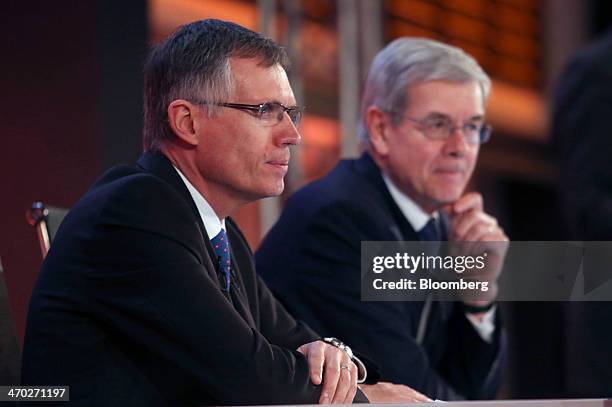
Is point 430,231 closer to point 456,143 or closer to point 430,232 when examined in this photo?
point 430,232

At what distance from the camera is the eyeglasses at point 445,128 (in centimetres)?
250

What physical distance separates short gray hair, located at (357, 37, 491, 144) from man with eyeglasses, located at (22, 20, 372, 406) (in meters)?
0.70

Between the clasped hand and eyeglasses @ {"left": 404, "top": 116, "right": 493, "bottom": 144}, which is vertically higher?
eyeglasses @ {"left": 404, "top": 116, "right": 493, "bottom": 144}

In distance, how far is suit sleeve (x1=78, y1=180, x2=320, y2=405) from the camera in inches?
65.7

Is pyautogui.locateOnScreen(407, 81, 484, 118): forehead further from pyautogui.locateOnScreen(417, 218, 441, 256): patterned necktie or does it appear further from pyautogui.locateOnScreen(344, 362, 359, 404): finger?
pyautogui.locateOnScreen(344, 362, 359, 404): finger

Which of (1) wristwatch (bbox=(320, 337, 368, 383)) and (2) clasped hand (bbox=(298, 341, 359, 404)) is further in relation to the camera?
(1) wristwatch (bbox=(320, 337, 368, 383))

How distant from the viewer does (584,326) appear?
251cm

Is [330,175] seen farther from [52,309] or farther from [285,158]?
[52,309]

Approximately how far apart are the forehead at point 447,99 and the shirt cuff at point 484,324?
0.46 meters

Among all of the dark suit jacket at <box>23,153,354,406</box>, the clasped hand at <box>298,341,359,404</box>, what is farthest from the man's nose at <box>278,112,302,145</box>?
the clasped hand at <box>298,341,359,404</box>

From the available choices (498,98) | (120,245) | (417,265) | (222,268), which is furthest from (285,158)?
(498,98)

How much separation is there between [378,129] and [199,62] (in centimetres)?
84

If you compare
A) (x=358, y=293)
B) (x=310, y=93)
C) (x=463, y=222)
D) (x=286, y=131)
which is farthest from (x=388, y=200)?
(x=310, y=93)

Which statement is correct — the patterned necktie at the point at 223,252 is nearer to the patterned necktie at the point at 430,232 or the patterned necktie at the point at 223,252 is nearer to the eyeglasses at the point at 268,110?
the eyeglasses at the point at 268,110
